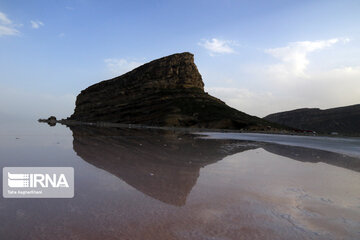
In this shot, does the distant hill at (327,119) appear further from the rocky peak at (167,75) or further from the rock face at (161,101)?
the rocky peak at (167,75)

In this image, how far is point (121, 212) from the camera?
16.1 ft

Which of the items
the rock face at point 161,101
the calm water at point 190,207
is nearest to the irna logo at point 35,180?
the calm water at point 190,207

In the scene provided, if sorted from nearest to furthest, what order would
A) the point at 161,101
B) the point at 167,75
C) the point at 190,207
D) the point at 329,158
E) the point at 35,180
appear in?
the point at 190,207
the point at 35,180
the point at 329,158
the point at 161,101
the point at 167,75

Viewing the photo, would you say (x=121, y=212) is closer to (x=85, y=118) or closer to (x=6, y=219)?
(x=6, y=219)

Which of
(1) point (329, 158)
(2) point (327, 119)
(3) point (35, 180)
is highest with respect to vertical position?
(2) point (327, 119)

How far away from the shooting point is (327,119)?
127 metres

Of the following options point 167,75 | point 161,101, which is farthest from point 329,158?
point 167,75

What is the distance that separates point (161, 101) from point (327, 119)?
3318 inches

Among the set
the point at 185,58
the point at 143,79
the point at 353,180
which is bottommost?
the point at 353,180

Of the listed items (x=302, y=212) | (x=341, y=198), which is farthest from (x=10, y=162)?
(x=341, y=198)

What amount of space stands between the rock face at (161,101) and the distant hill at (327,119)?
4475 centimetres

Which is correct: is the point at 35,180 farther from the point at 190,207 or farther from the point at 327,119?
the point at 327,119

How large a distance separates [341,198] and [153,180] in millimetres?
5015

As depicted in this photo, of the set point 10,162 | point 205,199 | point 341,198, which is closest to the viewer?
point 205,199
